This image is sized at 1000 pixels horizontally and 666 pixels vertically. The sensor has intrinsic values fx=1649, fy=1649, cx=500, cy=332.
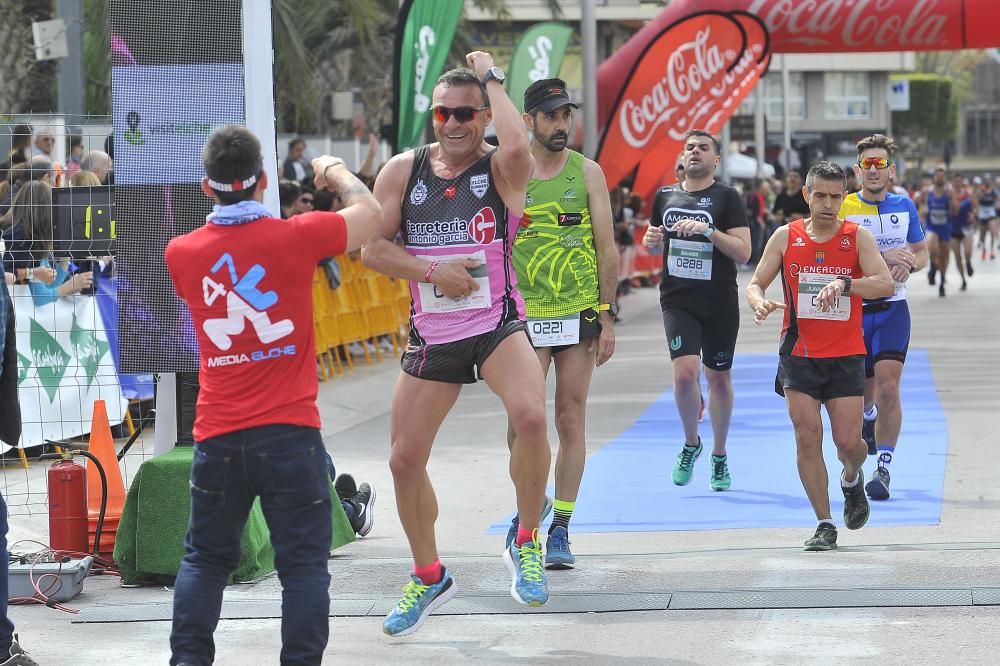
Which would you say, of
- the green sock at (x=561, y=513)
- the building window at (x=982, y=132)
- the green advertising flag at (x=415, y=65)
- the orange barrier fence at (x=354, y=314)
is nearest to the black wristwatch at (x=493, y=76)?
the green sock at (x=561, y=513)

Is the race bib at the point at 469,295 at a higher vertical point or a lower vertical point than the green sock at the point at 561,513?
higher

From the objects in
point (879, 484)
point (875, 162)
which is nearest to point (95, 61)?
point (875, 162)

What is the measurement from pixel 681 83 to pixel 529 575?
54.1ft

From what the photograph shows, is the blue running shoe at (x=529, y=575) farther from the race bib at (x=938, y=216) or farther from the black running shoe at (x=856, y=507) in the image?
the race bib at (x=938, y=216)

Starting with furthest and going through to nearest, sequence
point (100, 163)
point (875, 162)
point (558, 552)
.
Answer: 1. point (100, 163)
2. point (875, 162)
3. point (558, 552)

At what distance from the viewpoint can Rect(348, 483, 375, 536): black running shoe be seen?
8.27 meters

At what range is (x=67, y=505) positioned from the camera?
7.62 meters

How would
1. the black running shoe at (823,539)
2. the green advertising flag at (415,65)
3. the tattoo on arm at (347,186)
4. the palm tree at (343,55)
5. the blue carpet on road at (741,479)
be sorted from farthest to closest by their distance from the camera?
1. the palm tree at (343,55)
2. the green advertising flag at (415,65)
3. the blue carpet on road at (741,479)
4. the black running shoe at (823,539)
5. the tattoo on arm at (347,186)

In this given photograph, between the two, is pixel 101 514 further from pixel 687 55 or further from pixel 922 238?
pixel 687 55

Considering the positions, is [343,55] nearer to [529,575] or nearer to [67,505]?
[67,505]

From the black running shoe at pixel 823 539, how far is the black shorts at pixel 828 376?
616mm

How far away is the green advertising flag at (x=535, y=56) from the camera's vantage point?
75.3ft

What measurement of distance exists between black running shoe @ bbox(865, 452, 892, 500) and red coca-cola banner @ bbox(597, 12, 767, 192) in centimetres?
1332

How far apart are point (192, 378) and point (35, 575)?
45.3 inches
